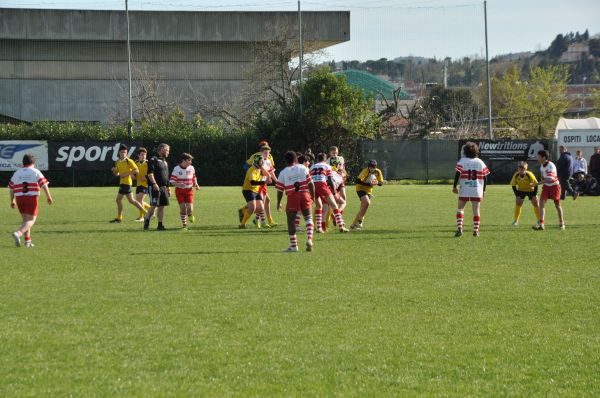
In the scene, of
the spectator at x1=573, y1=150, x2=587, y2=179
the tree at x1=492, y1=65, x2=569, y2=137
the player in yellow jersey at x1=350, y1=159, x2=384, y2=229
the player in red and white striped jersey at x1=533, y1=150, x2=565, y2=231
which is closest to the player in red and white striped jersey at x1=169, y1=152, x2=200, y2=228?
the player in yellow jersey at x1=350, y1=159, x2=384, y2=229

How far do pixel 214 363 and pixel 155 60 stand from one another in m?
61.6

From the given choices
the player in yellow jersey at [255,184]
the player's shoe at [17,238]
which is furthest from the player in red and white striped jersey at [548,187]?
the player's shoe at [17,238]

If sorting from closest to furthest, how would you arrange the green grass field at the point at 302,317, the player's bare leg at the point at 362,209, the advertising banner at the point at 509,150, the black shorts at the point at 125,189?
the green grass field at the point at 302,317 → the player's bare leg at the point at 362,209 → the black shorts at the point at 125,189 → the advertising banner at the point at 509,150

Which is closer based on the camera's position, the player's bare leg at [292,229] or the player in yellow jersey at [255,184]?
the player's bare leg at [292,229]

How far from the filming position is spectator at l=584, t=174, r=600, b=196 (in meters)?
37.2

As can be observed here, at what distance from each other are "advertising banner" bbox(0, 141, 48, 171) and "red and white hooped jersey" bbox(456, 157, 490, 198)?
31.2m

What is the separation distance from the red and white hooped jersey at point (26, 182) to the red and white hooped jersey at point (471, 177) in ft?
26.3

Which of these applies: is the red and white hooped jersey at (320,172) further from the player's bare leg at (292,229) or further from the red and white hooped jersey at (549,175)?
the red and white hooped jersey at (549,175)

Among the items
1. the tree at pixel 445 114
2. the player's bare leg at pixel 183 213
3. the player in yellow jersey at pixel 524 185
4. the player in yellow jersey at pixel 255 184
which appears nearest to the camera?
the player in yellow jersey at pixel 255 184

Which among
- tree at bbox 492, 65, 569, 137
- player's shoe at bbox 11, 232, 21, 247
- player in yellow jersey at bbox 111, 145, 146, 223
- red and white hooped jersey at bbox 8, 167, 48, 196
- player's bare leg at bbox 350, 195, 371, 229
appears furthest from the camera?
tree at bbox 492, 65, 569, 137

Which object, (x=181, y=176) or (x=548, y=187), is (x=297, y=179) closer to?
(x=181, y=176)

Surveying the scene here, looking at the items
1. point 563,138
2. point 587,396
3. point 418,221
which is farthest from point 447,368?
point 563,138

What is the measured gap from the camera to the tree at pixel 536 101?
75250 mm

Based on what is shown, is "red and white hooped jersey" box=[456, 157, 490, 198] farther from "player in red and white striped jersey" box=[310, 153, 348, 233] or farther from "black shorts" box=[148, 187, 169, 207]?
"black shorts" box=[148, 187, 169, 207]
